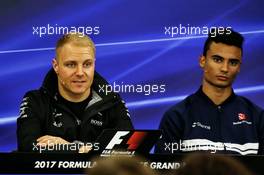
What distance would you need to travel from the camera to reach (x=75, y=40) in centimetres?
543

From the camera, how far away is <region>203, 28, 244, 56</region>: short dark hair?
5531 millimetres

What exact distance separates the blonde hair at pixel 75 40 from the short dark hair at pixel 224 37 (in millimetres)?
898

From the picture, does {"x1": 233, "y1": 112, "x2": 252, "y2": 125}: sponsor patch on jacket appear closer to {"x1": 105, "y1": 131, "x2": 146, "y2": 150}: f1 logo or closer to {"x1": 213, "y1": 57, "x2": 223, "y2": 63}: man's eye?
{"x1": 213, "y1": 57, "x2": 223, "y2": 63}: man's eye

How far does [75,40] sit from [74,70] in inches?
9.3

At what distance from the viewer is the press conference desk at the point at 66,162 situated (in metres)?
5.24

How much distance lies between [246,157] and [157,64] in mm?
992

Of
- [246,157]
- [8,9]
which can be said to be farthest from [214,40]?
[8,9]

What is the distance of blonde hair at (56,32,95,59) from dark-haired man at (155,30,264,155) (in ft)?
2.66

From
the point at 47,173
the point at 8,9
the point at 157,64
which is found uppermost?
the point at 8,9

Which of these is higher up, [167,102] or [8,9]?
[8,9]

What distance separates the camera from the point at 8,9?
5562mm

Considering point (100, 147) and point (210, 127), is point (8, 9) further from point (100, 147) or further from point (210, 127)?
point (210, 127)

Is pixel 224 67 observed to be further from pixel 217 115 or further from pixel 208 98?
pixel 217 115

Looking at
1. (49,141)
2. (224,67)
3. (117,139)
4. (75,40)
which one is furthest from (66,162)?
(224,67)
